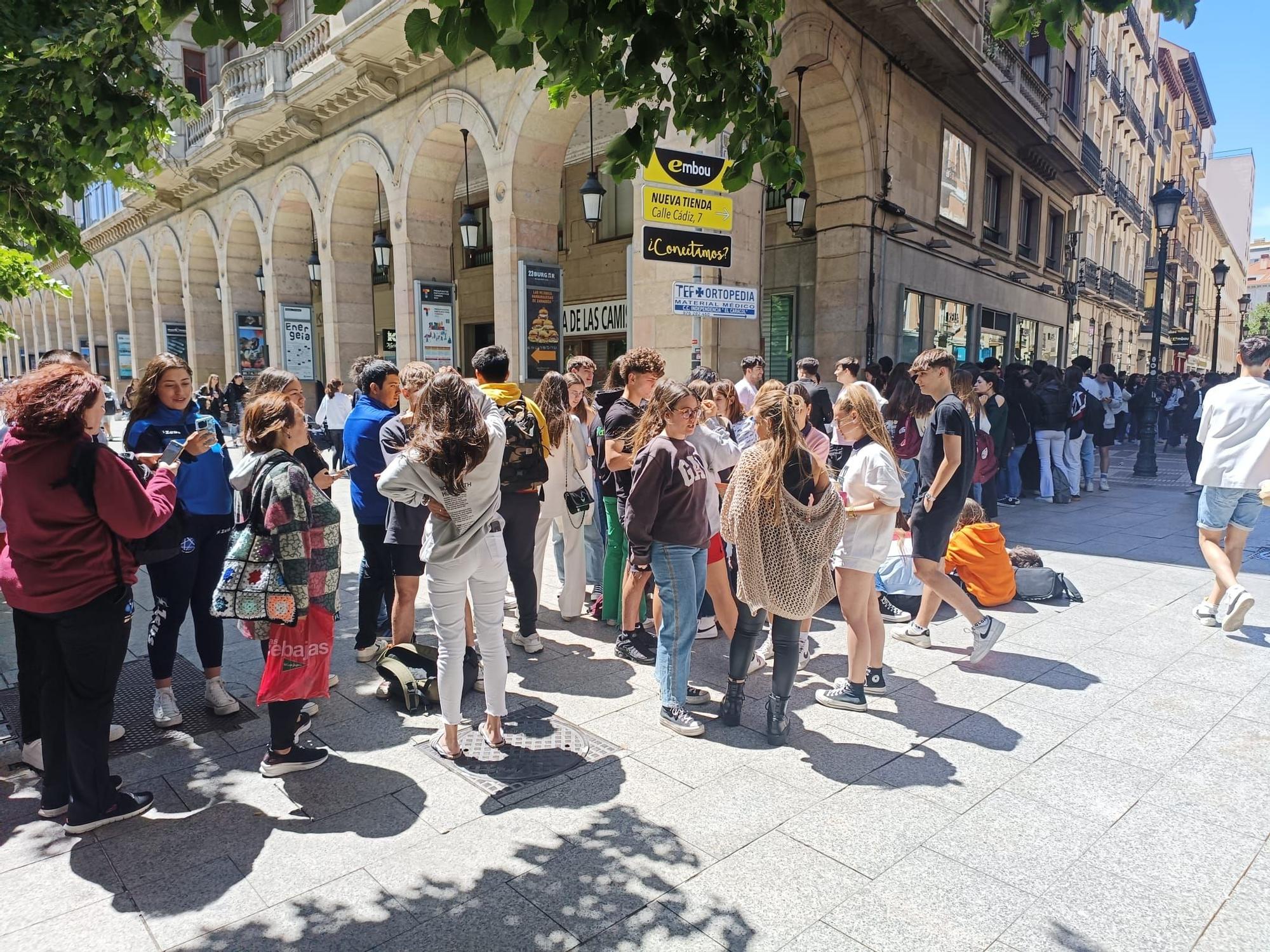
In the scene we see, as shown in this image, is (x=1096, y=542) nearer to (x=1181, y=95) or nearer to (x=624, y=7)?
(x=624, y=7)

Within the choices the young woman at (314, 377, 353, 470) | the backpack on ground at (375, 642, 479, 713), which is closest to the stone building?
the young woman at (314, 377, 353, 470)

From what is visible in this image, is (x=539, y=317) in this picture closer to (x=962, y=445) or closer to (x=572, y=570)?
(x=572, y=570)

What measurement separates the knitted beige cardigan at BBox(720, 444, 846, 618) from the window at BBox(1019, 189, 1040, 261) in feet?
75.3

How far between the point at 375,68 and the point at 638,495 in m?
14.0

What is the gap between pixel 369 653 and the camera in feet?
16.8

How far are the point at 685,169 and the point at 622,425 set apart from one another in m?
4.05

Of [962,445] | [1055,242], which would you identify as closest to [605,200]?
[962,445]

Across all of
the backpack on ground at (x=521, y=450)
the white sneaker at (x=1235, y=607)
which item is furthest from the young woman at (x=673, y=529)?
the white sneaker at (x=1235, y=607)

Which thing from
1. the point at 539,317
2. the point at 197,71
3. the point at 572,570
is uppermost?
the point at 197,71

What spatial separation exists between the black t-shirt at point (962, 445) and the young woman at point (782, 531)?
57.9 inches

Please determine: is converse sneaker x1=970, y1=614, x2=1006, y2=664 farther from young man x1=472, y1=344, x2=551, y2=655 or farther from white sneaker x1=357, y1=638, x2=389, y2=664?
white sneaker x1=357, y1=638, x2=389, y2=664

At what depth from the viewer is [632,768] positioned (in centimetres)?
369

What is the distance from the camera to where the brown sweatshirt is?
13.0 ft

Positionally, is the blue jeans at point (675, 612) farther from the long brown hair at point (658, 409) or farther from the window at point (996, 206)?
the window at point (996, 206)
